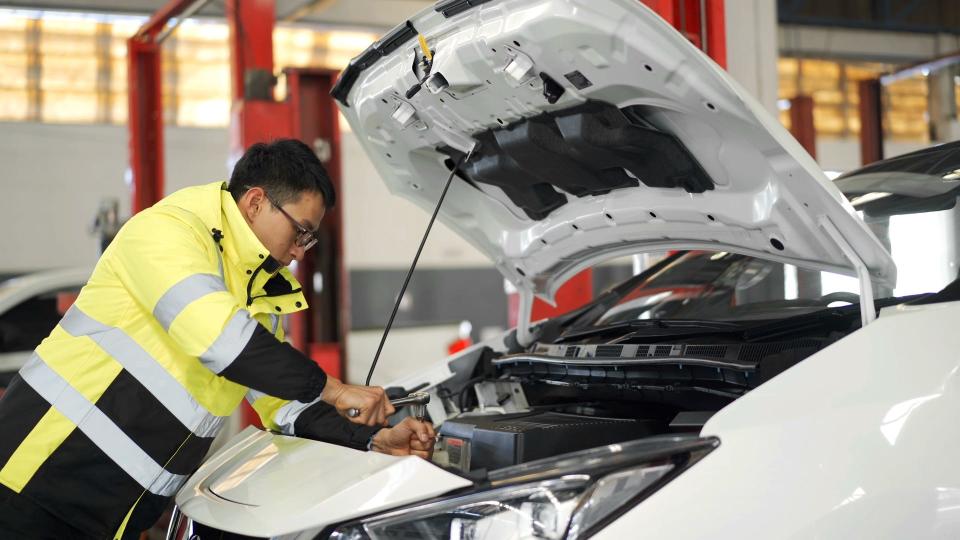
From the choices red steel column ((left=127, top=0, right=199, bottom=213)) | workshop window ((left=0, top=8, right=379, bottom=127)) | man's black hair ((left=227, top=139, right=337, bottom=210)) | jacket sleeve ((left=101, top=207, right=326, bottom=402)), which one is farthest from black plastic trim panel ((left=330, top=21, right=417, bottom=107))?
workshop window ((left=0, top=8, right=379, bottom=127))

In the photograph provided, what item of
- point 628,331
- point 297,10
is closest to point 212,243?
point 628,331

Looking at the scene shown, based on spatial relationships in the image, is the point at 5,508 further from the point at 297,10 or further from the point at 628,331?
the point at 297,10

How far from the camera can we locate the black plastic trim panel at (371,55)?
6.26ft

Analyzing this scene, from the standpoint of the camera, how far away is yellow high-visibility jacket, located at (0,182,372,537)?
1733 millimetres

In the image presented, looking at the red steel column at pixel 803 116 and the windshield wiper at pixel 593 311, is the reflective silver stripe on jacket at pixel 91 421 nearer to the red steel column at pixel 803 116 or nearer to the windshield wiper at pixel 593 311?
the windshield wiper at pixel 593 311

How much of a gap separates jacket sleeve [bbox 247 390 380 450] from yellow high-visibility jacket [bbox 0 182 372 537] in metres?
0.22

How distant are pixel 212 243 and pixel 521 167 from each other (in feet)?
2.28

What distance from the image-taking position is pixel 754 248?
1.94 meters

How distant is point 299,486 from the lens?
1588mm

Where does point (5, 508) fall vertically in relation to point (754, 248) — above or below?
below

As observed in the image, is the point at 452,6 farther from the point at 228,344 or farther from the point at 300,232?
the point at 228,344

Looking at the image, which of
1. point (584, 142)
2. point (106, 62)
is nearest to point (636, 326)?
point (584, 142)

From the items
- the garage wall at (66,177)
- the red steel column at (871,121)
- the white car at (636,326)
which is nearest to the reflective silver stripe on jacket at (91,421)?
the white car at (636,326)

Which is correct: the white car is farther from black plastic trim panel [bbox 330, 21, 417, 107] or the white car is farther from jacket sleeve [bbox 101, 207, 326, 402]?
jacket sleeve [bbox 101, 207, 326, 402]
